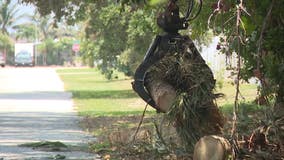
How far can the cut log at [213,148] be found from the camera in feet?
29.1

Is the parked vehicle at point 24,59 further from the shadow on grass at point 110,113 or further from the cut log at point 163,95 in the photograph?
the cut log at point 163,95

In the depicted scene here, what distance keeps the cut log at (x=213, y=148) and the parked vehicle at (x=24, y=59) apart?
97.6m

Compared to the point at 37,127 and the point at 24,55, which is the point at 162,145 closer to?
the point at 37,127

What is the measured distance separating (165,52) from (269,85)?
163 centimetres

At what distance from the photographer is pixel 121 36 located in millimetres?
32750

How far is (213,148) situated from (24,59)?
98.4m

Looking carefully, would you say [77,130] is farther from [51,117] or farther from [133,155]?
[133,155]

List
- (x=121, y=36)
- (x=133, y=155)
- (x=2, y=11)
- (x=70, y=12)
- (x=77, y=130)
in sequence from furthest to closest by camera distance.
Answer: (x=2, y=11), (x=121, y=36), (x=70, y=12), (x=77, y=130), (x=133, y=155)

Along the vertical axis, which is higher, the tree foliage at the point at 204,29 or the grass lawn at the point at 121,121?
the tree foliage at the point at 204,29

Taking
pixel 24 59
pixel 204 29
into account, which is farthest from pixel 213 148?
pixel 24 59

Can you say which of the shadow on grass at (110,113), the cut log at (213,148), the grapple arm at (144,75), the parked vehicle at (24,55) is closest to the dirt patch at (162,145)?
the cut log at (213,148)

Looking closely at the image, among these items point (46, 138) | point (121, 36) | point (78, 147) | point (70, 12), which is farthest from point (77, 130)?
point (121, 36)

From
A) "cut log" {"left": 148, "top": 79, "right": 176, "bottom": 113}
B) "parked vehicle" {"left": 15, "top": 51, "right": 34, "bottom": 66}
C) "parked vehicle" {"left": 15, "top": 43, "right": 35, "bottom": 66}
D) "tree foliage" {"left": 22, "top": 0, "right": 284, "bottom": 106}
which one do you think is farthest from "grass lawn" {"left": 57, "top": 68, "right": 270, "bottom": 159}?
"parked vehicle" {"left": 15, "top": 51, "right": 34, "bottom": 66}

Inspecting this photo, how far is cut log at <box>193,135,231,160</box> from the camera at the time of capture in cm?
887
